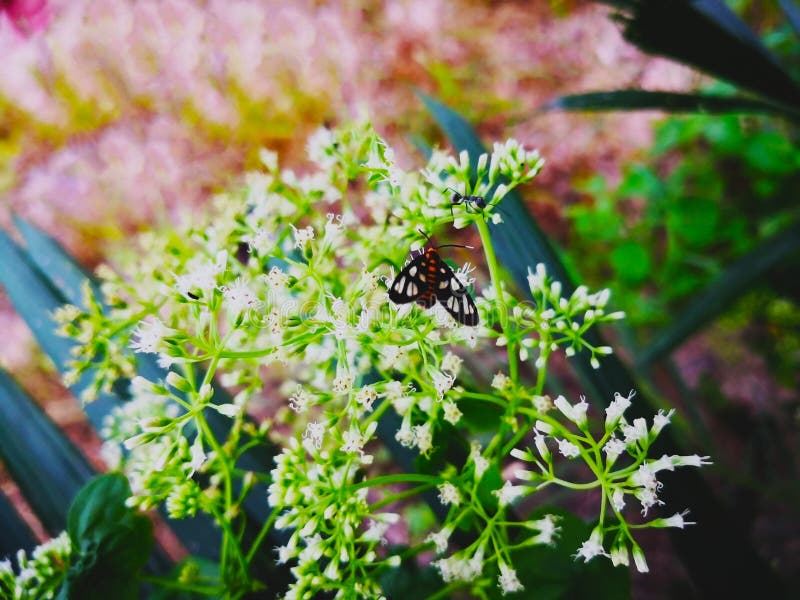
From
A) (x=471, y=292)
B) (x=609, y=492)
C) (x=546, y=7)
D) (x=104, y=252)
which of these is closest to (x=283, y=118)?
(x=104, y=252)

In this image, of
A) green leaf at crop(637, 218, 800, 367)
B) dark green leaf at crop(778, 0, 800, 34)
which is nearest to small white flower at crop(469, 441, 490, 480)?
green leaf at crop(637, 218, 800, 367)

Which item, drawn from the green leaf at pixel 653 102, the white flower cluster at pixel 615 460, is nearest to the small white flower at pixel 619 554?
the white flower cluster at pixel 615 460

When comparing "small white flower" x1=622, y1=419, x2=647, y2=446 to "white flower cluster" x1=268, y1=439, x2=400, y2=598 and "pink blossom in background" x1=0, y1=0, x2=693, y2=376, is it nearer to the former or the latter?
"white flower cluster" x1=268, y1=439, x2=400, y2=598

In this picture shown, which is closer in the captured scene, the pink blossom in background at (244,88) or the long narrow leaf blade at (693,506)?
the long narrow leaf blade at (693,506)

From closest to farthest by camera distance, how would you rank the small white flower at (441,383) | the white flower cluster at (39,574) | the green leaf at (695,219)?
the small white flower at (441,383) → the white flower cluster at (39,574) → the green leaf at (695,219)

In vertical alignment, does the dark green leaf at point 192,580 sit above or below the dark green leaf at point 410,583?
above

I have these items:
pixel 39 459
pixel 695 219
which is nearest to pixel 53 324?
pixel 39 459

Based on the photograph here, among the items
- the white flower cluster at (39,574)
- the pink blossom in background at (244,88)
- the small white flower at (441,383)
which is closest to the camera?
the small white flower at (441,383)

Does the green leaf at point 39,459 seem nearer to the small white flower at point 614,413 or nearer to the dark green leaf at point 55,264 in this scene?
the dark green leaf at point 55,264

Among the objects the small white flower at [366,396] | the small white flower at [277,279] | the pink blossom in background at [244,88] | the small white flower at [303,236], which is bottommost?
the small white flower at [366,396]
